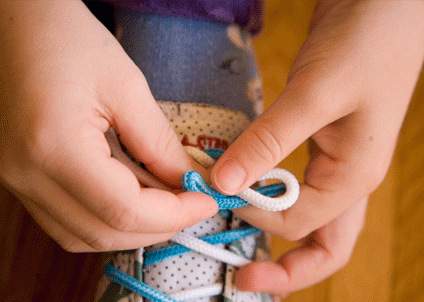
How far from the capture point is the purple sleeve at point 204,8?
0.62 meters

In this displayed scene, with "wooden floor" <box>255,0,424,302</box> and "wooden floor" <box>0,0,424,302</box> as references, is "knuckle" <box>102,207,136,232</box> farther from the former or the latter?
"wooden floor" <box>255,0,424,302</box>

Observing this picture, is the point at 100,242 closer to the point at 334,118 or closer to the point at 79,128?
the point at 79,128

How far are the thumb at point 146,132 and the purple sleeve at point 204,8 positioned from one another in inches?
6.2

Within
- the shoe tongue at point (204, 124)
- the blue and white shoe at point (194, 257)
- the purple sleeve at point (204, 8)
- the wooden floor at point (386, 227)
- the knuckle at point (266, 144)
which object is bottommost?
the wooden floor at point (386, 227)

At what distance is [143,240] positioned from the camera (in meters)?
0.53

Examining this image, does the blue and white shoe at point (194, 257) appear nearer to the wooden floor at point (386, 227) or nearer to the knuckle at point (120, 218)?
the knuckle at point (120, 218)

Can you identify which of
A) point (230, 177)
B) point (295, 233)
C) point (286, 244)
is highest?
point (230, 177)

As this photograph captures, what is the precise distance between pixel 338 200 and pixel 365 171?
1.5 inches

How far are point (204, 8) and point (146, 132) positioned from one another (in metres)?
0.20

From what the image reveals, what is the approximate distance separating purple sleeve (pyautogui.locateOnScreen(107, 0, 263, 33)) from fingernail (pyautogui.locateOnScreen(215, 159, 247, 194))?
0.21m


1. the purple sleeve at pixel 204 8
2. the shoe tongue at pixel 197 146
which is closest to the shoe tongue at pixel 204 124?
the shoe tongue at pixel 197 146

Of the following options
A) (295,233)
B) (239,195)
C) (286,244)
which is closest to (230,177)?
(239,195)

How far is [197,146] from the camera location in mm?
571

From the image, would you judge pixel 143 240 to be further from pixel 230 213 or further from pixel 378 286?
pixel 378 286
